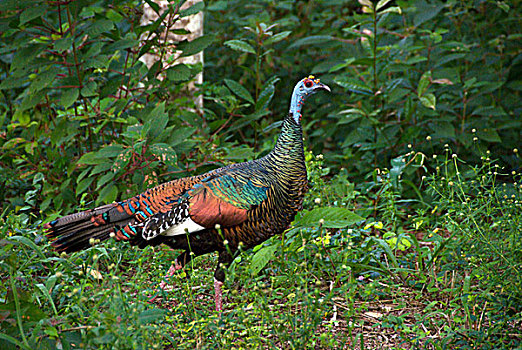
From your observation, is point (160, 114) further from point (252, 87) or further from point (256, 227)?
point (252, 87)

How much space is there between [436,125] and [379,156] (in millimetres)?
649

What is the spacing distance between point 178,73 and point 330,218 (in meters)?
1.79

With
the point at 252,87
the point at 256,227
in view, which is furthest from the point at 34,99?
the point at 252,87

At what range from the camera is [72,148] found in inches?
192

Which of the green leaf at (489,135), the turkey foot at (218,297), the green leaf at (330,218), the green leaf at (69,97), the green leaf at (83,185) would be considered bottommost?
the turkey foot at (218,297)

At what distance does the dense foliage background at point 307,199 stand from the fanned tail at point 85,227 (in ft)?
0.50

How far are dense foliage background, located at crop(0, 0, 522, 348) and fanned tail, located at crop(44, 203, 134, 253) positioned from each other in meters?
0.15

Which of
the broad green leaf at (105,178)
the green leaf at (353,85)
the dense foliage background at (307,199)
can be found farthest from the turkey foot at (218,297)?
the green leaf at (353,85)

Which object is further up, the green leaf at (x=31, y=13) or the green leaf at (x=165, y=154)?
the green leaf at (x=31, y=13)

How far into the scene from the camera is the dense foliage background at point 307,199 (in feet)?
9.61

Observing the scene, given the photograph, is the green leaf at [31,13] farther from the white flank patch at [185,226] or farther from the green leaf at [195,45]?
the white flank patch at [185,226]

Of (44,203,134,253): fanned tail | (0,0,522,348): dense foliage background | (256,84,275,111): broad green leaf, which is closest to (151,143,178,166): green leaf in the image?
(0,0,522,348): dense foliage background

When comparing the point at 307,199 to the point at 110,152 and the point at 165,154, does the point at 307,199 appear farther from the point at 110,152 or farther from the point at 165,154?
the point at 110,152

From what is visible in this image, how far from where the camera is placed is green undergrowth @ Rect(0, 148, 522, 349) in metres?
2.60
